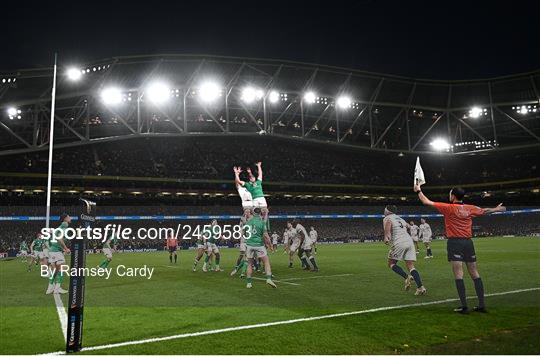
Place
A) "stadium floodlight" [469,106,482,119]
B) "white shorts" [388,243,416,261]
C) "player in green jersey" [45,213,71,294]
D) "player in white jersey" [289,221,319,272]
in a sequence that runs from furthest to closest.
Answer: "stadium floodlight" [469,106,482,119] < "player in white jersey" [289,221,319,272] < "player in green jersey" [45,213,71,294] < "white shorts" [388,243,416,261]

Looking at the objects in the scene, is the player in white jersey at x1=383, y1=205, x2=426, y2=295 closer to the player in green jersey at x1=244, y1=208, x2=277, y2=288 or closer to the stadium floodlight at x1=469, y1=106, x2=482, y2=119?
the player in green jersey at x1=244, y1=208, x2=277, y2=288

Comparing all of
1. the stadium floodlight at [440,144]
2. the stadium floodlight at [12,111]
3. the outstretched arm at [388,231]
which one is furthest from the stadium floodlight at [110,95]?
the stadium floodlight at [440,144]

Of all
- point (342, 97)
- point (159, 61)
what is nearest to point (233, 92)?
point (159, 61)

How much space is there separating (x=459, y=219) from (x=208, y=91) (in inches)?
1204

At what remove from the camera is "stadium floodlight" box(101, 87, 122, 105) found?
33562 mm

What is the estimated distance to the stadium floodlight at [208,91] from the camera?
36.1 meters

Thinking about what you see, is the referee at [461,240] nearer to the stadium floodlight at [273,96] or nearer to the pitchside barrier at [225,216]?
the pitchside barrier at [225,216]

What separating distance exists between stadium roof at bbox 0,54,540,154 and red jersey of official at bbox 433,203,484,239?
2959cm

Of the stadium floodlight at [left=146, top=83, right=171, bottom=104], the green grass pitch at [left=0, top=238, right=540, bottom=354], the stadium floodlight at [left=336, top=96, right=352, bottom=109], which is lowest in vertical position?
the green grass pitch at [left=0, top=238, right=540, bottom=354]

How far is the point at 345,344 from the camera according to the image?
626 centimetres

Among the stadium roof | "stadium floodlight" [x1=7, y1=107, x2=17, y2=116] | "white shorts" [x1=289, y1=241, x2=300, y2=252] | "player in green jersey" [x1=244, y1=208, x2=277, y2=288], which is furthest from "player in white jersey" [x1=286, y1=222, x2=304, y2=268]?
"stadium floodlight" [x1=7, y1=107, x2=17, y2=116]

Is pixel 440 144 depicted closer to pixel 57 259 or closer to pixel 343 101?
pixel 343 101

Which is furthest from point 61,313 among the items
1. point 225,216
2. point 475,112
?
point 475,112

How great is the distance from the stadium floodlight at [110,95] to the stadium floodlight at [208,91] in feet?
21.9
